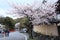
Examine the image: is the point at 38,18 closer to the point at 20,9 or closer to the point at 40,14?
the point at 40,14

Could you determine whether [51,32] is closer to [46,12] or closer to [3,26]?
[46,12]

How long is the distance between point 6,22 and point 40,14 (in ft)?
82.7

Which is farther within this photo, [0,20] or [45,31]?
[0,20]

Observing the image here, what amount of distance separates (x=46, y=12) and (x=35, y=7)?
252cm

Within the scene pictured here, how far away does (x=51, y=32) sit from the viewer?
2431 centimetres

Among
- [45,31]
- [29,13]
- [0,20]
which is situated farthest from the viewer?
[0,20]

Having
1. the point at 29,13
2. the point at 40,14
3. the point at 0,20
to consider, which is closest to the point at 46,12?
the point at 40,14

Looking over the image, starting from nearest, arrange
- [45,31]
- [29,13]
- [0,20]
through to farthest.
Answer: [29,13]
[45,31]
[0,20]

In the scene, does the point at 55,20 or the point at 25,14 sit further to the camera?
the point at 25,14

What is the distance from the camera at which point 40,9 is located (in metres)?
23.0

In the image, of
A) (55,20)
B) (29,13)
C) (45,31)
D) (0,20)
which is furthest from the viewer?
(0,20)

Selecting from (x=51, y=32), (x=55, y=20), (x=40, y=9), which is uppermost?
(x=40, y=9)

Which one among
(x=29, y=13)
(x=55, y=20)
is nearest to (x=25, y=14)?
(x=29, y=13)

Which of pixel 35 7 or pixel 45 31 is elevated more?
pixel 35 7
